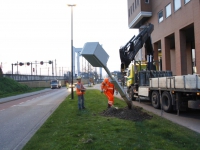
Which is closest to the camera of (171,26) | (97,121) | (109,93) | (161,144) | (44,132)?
(161,144)

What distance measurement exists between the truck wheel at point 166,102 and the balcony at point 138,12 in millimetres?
22872

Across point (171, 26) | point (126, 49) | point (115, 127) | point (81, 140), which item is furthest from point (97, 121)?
point (171, 26)

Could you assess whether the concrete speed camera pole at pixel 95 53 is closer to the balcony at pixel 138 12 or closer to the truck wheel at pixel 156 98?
the truck wheel at pixel 156 98

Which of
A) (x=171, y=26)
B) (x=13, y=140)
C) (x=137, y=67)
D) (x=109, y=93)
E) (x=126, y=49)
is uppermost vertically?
(x=171, y=26)

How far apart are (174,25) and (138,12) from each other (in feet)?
29.2

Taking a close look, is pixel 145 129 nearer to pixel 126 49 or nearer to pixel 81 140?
pixel 81 140

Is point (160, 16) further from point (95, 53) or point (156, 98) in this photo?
point (95, 53)

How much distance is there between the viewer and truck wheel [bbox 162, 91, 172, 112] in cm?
1162

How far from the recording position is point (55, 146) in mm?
5965

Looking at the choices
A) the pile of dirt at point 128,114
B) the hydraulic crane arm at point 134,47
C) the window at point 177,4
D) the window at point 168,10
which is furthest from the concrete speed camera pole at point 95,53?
the window at point 168,10

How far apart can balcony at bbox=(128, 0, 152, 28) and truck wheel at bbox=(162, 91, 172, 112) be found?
22872 mm

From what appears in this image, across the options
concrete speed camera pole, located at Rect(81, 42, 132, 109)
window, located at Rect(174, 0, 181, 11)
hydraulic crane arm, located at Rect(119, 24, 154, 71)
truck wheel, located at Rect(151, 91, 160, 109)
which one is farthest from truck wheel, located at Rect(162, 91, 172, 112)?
window, located at Rect(174, 0, 181, 11)

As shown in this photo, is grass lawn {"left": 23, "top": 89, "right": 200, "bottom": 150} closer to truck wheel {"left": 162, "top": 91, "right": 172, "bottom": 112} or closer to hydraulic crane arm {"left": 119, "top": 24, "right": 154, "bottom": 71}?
truck wheel {"left": 162, "top": 91, "right": 172, "bottom": 112}

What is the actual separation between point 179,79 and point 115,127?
428cm
